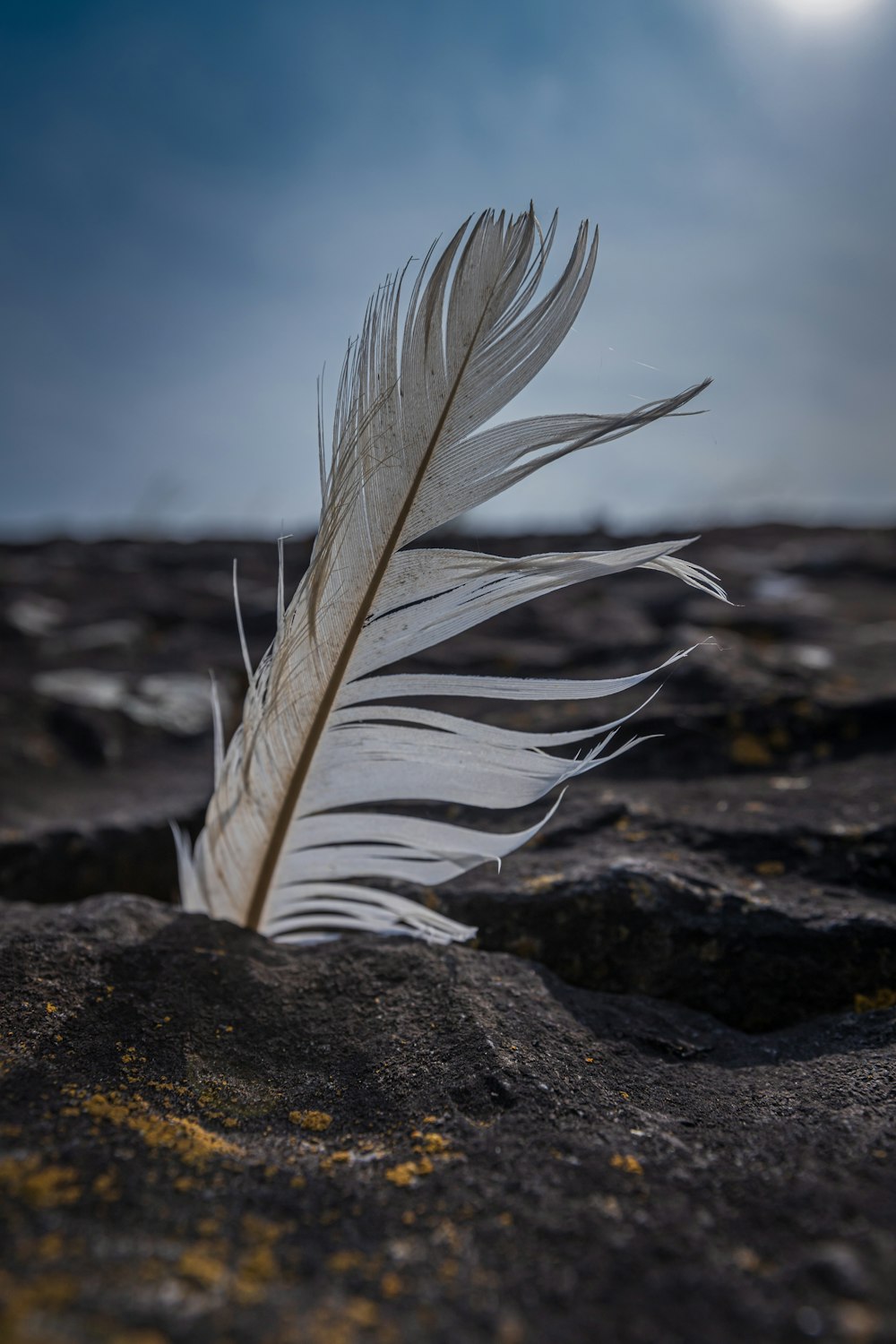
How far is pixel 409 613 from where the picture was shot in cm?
161

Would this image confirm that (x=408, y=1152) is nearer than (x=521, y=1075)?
Yes

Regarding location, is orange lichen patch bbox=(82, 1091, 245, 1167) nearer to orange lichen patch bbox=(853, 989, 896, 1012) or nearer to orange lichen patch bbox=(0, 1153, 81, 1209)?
orange lichen patch bbox=(0, 1153, 81, 1209)

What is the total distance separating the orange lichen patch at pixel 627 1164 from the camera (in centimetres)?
100

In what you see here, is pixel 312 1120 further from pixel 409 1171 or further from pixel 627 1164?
pixel 627 1164

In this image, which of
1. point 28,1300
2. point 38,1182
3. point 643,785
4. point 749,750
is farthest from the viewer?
point 749,750

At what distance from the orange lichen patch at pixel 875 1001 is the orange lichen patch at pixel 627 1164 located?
0.76 m

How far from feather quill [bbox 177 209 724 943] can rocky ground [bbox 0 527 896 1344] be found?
185 millimetres

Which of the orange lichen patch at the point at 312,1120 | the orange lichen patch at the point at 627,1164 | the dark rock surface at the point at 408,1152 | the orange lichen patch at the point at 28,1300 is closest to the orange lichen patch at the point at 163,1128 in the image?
the dark rock surface at the point at 408,1152

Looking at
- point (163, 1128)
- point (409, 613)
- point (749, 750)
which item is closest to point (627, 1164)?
point (163, 1128)

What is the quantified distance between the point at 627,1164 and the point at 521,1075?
263 mm

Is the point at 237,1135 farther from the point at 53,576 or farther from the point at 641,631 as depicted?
the point at 53,576

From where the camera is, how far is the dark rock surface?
0.72 meters

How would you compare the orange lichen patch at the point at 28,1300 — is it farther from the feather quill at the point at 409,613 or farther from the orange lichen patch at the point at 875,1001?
the orange lichen patch at the point at 875,1001

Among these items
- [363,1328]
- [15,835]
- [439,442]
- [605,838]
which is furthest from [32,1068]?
[15,835]
